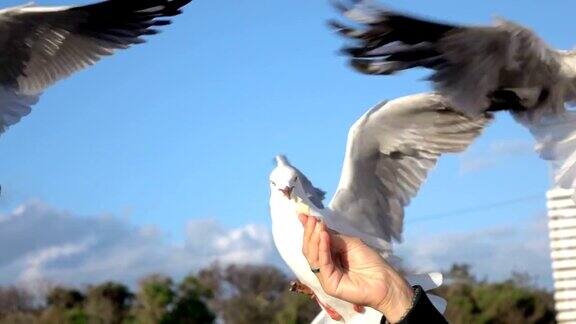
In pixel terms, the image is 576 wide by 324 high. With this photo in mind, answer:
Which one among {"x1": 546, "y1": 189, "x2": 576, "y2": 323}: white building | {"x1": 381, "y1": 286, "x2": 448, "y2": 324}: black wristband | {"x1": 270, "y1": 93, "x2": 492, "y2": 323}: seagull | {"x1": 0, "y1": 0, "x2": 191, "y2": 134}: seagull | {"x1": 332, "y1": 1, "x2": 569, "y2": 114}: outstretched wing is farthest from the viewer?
{"x1": 546, "y1": 189, "x2": 576, "y2": 323}: white building

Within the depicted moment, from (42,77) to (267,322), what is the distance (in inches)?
536

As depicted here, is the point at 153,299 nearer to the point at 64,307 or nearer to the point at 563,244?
the point at 64,307

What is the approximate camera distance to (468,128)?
20.4 ft

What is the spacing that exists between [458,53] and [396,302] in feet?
8.39

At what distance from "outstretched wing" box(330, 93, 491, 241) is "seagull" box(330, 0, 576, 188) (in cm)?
105

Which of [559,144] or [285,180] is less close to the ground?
[559,144]

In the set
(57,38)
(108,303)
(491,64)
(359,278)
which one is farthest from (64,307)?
(359,278)

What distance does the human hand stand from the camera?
2236 millimetres

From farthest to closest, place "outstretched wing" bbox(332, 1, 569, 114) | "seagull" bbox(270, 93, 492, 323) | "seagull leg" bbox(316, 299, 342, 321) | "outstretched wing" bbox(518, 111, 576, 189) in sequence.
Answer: "seagull" bbox(270, 93, 492, 323), "seagull leg" bbox(316, 299, 342, 321), "outstretched wing" bbox(518, 111, 576, 189), "outstretched wing" bbox(332, 1, 569, 114)

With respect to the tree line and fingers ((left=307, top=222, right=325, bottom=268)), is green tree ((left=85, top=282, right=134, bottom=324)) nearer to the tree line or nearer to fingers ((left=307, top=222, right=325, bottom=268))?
the tree line

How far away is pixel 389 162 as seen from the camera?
645 cm

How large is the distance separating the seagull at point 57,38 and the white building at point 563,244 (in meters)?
7.36

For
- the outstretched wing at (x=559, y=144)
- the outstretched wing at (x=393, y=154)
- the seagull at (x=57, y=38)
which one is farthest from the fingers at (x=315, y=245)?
the seagull at (x=57, y=38)

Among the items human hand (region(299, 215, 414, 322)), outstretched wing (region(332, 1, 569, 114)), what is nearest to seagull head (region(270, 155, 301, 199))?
outstretched wing (region(332, 1, 569, 114))
